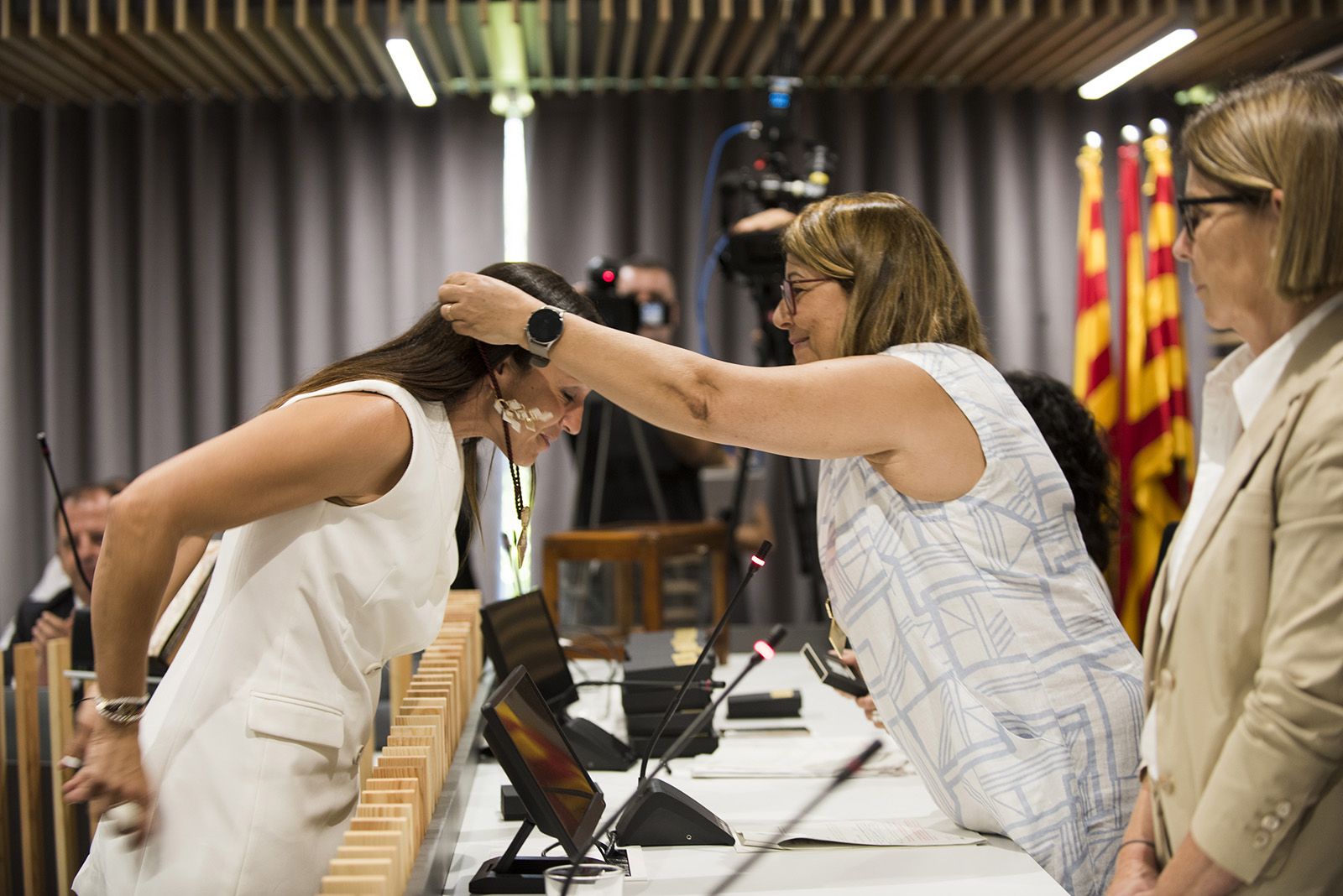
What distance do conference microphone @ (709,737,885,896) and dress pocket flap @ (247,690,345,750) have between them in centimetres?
50

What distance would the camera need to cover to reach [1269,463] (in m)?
1.07

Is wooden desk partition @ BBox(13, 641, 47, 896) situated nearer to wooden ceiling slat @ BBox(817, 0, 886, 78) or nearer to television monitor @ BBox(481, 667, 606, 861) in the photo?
television monitor @ BBox(481, 667, 606, 861)

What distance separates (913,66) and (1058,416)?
115 inches

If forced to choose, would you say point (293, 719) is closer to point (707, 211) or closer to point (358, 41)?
point (358, 41)

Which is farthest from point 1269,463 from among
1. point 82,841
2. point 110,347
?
point 110,347

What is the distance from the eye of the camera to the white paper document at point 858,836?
150cm

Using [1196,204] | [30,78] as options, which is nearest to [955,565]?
[1196,204]

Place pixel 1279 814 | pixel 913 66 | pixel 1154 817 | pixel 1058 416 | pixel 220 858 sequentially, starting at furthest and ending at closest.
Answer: pixel 913 66, pixel 1058 416, pixel 220 858, pixel 1154 817, pixel 1279 814

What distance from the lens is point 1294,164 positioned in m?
1.07

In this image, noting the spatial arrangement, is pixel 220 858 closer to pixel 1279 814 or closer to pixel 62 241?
pixel 1279 814

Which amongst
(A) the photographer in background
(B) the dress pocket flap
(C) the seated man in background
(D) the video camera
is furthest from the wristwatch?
(C) the seated man in background

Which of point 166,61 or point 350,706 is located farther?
point 166,61

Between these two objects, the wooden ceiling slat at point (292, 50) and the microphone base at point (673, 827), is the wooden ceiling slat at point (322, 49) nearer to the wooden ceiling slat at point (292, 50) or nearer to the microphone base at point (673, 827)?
the wooden ceiling slat at point (292, 50)

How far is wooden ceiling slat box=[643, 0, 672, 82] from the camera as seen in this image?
4129mm
